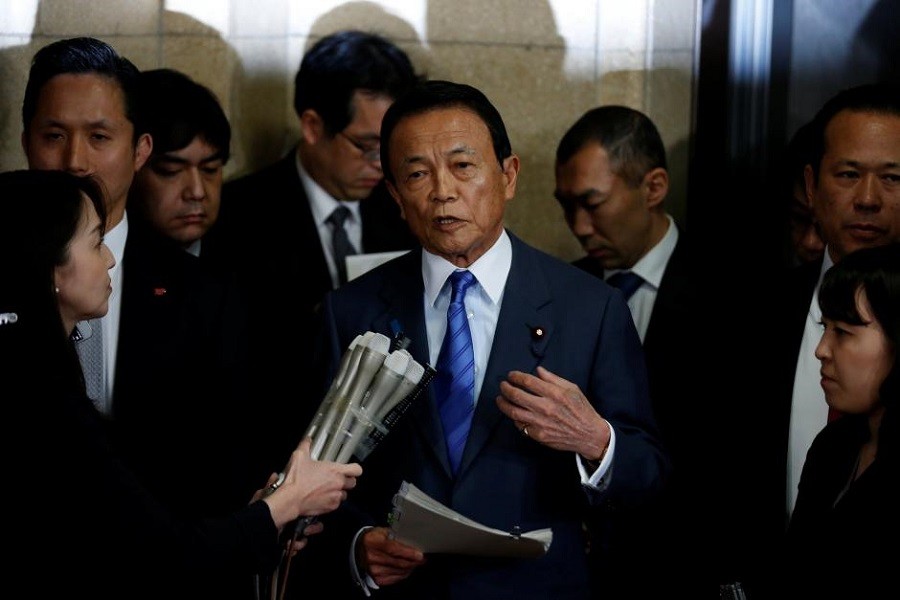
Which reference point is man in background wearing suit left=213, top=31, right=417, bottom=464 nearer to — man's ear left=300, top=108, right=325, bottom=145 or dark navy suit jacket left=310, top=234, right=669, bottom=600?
man's ear left=300, top=108, right=325, bottom=145

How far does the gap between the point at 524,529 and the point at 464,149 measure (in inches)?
37.6

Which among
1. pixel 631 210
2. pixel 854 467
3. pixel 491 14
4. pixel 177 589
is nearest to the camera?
pixel 177 589

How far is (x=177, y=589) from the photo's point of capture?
284cm

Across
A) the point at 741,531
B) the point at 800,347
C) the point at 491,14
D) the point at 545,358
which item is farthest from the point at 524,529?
the point at 491,14

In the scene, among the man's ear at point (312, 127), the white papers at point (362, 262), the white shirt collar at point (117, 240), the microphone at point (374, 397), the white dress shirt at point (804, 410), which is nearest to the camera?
the microphone at point (374, 397)

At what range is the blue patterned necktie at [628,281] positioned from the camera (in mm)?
4383

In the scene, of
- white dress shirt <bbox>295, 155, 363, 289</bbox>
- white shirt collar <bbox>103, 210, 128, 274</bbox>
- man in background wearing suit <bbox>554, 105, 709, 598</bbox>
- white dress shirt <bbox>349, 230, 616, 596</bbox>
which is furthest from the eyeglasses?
white dress shirt <bbox>349, 230, 616, 596</bbox>

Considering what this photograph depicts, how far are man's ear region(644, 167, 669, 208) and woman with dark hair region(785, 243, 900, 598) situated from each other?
4.79ft

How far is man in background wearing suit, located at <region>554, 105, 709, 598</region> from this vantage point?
386 centimetres

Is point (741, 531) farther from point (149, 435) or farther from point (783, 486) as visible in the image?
point (149, 435)

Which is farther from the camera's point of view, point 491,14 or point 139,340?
point 491,14

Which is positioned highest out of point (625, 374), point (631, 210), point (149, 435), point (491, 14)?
point (491, 14)

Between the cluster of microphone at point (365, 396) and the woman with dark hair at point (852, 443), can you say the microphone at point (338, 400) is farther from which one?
the woman with dark hair at point (852, 443)

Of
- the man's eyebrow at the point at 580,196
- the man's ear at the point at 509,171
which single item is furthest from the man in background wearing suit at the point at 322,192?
the man's ear at the point at 509,171
